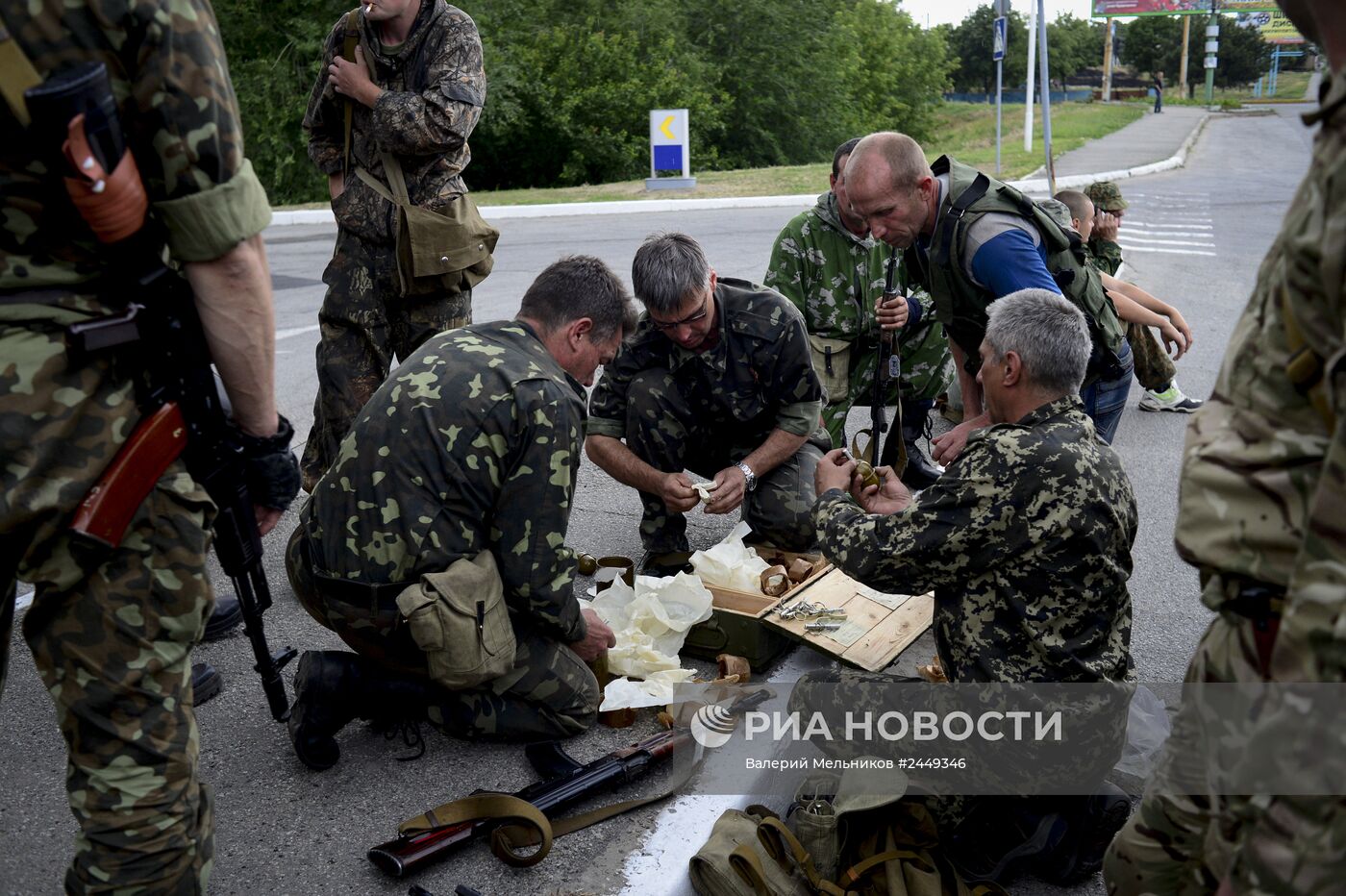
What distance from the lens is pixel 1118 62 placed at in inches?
3629

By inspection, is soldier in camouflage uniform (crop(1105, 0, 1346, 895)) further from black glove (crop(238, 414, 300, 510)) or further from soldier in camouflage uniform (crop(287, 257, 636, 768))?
soldier in camouflage uniform (crop(287, 257, 636, 768))

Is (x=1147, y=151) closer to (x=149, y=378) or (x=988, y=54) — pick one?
(x=149, y=378)

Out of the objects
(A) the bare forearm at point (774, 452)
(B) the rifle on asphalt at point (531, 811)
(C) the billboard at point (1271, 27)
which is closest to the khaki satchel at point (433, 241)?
(A) the bare forearm at point (774, 452)

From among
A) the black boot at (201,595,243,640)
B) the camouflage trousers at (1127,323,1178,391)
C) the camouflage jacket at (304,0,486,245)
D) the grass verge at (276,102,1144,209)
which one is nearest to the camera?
the black boot at (201,595,243,640)

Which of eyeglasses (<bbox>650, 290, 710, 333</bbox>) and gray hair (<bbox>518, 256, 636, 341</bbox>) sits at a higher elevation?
gray hair (<bbox>518, 256, 636, 341</bbox>)

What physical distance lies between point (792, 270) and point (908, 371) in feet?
2.59

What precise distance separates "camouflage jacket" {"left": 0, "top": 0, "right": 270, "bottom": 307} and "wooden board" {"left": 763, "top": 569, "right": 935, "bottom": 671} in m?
2.40

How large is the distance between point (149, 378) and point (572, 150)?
30248 millimetres

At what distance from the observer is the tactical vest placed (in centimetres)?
447

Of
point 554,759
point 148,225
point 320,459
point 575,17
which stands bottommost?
point 554,759

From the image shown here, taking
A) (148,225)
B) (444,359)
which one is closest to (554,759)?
(444,359)

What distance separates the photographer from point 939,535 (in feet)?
9.70

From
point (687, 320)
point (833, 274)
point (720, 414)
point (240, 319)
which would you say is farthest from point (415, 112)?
point (240, 319)

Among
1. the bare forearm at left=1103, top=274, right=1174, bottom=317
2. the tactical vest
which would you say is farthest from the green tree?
the tactical vest
